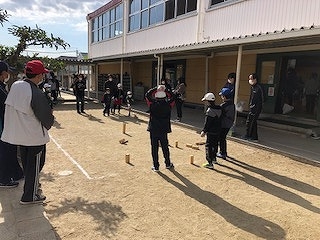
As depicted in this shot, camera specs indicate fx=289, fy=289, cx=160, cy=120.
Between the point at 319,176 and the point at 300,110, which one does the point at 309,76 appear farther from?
the point at 319,176

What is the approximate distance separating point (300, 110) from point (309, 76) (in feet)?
3.85

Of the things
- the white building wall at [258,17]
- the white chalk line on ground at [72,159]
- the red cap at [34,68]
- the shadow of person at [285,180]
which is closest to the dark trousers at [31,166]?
the red cap at [34,68]

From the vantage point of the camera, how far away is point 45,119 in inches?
139

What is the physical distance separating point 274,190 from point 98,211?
2.85m

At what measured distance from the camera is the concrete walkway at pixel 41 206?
321 cm

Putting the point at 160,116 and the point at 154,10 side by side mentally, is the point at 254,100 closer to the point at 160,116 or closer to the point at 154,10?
the point at 160,116

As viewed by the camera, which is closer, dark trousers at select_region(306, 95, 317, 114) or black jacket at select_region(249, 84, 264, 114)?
black jacket at select_region(249, 84, 264, 114)

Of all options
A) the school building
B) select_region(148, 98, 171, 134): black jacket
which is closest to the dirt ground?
select_region(148, 98, 171, 134): black jacket

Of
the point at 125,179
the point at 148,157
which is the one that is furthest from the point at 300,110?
the point at 125,179

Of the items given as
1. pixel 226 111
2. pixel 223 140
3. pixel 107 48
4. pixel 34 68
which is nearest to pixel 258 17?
pixel 226 111

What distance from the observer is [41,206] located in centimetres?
384

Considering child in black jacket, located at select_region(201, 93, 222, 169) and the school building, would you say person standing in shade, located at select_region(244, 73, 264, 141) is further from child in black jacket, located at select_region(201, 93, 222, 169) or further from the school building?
child in black jacket, located at select_region(201, 93, 222, 169)

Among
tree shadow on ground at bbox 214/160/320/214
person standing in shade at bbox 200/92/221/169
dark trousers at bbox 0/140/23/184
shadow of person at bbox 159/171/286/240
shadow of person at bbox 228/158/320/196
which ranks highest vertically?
person standing in shade at bbox 200/92/221/169

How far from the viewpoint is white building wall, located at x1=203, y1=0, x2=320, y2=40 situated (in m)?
8.20
